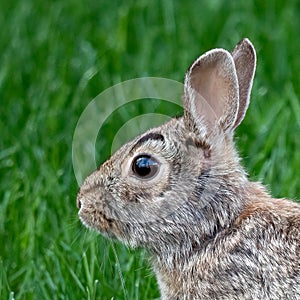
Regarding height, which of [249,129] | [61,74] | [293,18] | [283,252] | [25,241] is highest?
[293,18]

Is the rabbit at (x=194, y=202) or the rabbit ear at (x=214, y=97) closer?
the rabbit at (x=194, y=202)

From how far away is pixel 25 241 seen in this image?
18.8 feet

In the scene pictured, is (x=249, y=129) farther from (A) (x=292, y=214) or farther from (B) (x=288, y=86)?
(A) (x=292, y=214)

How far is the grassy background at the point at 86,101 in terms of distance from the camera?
5.54 meters

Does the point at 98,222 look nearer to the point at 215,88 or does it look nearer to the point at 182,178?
the point at 182,178

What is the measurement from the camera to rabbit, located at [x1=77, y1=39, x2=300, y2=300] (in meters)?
4.81

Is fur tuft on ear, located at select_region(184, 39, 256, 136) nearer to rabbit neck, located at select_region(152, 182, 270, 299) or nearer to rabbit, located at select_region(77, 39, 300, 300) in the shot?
rabbit, located at select_region(77, 39, 300, 300)

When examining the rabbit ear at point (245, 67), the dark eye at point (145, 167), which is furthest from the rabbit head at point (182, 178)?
the rabbit ear at point (245, 67)

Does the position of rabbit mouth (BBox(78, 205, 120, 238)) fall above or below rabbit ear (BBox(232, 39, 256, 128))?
below

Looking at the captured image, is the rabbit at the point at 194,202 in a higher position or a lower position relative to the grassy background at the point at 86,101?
lower

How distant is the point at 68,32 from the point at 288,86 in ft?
5.72

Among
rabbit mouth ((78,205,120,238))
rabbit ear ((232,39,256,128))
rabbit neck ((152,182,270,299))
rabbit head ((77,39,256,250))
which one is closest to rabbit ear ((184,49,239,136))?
rabbit head ((77,39,256,250))

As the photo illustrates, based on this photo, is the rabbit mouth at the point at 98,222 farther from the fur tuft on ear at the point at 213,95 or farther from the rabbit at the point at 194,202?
the fur tuft on ear at the point at 213,95

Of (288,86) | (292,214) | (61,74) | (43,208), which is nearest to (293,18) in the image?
(288,86)
